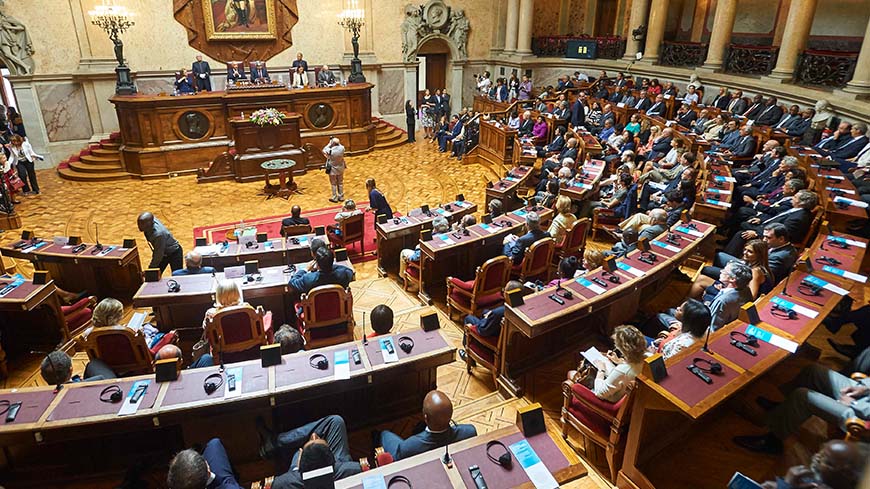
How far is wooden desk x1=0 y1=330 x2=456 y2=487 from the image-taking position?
3.21 metres

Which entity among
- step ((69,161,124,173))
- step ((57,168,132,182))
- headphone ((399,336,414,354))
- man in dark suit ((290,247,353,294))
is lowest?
step ((57,168,132,182))

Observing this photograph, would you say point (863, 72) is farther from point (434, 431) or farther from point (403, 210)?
point (434, 431)

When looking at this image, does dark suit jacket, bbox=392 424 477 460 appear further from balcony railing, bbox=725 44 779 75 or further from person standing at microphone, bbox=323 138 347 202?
balcony railing, bbox=725 44 779 75

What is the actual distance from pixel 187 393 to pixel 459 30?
53.3 ft

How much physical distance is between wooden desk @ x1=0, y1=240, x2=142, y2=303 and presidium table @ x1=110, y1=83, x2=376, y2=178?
549 cm

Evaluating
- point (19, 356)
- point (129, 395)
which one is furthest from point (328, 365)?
point (19, 356)

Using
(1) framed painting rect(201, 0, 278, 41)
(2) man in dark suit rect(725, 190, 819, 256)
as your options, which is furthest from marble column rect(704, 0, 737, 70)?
(1) framed painting rect(201, 0, 278, 41)

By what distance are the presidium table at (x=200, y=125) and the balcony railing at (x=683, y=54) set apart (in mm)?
9932

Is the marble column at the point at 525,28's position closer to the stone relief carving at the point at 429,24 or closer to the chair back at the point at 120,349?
the stone relief carving at the point at 429,24

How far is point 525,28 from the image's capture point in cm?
1714

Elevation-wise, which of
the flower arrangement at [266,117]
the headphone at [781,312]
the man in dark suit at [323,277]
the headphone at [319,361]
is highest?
the flower arrangement at [266,117]

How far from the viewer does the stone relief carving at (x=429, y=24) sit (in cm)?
1581

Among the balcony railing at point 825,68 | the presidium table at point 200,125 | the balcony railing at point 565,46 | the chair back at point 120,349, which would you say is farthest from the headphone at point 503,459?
the balcony railing at point 565,46

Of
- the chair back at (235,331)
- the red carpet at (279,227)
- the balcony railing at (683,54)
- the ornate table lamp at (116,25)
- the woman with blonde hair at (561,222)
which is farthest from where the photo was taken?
the balcony railing at (683,54)
